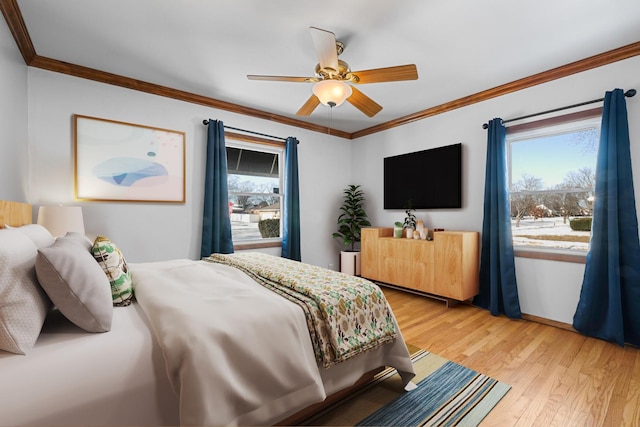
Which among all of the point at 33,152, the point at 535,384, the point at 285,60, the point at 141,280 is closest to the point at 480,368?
the point at 535,384

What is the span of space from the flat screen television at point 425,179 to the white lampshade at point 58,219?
12.3 ft

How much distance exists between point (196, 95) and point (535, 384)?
13.7 ft

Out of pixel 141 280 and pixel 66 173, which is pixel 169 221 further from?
pixel 141 280

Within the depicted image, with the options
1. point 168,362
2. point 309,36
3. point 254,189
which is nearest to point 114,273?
point 168,362

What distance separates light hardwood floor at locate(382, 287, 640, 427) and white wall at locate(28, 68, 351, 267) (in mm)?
2344

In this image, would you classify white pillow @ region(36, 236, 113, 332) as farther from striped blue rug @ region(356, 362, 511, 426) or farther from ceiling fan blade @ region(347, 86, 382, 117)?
ceiling fan blade @ region(347, 86, 382, 117)

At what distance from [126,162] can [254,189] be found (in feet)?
5.17

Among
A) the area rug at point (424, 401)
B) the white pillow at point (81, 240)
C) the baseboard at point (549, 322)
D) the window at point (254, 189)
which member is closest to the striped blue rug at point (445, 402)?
the area rug at point (424, 401)

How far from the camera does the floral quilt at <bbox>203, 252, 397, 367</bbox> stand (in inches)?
55.9

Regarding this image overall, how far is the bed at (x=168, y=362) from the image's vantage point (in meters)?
0.92

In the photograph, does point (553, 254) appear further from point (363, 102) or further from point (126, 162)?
point (126, 162)

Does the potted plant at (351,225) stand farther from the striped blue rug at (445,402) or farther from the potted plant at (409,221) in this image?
the striped blue rug at (445,402)

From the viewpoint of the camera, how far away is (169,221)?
335 cm

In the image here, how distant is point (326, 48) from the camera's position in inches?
77.9
